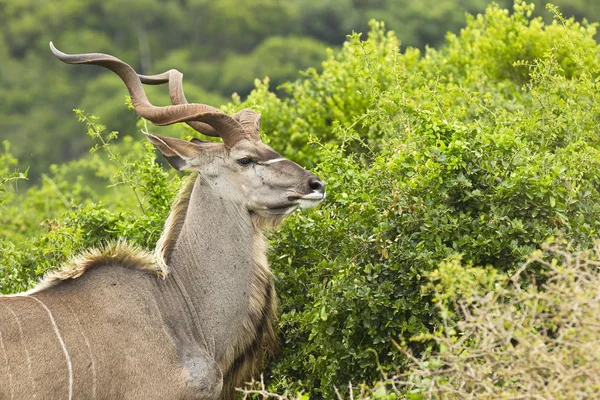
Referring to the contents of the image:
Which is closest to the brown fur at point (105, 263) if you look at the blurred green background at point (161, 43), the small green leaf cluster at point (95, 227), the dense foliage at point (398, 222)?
the dense foliage at point (398, 222)

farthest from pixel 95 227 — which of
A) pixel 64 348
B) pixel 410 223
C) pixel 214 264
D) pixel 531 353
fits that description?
pixel 531 353

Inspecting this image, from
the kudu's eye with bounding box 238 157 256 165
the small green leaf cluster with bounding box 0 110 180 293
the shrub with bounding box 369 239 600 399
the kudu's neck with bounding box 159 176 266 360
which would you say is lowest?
the small green leaf cluster with bounding box 0 110 180 293

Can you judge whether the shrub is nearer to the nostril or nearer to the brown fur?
the nostril

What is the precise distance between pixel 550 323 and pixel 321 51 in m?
→ 39.5

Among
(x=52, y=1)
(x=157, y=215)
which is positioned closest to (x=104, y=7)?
(x=52, y=1)

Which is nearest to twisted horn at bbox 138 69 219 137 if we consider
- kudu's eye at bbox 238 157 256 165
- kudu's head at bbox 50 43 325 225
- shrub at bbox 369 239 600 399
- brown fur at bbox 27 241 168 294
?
kudu's head at bbox 50 43 325 225

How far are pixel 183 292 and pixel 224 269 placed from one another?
27 centimetres

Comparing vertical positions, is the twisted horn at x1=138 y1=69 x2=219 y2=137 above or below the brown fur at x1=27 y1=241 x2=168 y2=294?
above

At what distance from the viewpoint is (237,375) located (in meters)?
6.77

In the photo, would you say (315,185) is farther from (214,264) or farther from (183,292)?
(183,292)

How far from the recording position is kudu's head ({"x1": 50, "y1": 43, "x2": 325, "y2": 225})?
264 inches

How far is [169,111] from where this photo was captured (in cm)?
668

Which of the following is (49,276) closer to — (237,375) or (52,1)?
(237,375)

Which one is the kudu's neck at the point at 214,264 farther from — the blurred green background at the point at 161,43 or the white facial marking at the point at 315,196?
the blurred green background at the point at 161,43
